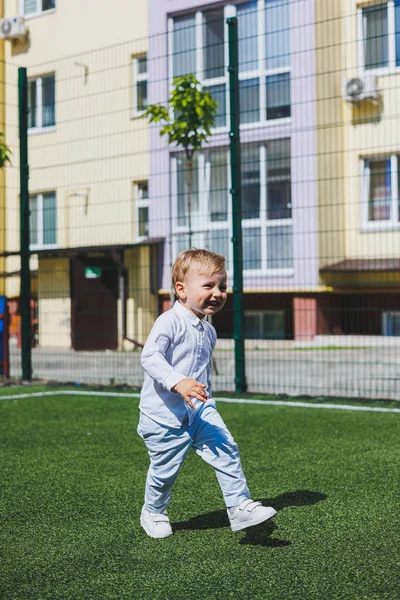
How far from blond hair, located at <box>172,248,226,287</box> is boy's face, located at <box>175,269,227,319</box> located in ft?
0.05

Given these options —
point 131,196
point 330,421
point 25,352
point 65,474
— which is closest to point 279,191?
point 131,196

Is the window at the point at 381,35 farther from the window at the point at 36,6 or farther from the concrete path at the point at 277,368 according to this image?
the window at the point at 36,6

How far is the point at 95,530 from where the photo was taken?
139 inches

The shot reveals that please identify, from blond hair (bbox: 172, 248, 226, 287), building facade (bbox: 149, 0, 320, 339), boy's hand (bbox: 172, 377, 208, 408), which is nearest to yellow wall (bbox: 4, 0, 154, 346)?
building facade (bbox: 149, 0, 320, 339)

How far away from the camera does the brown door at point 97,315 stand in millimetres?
10164

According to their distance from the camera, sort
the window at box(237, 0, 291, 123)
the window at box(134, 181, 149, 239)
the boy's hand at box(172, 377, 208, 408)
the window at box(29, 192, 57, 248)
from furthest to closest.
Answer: the window at box(237, 0, 291, 123) → the window at box(29, 192, 57, 248) → the window at box(134, 181, 149, 239) → the boy's hand at box(172, 377, 208, 408)

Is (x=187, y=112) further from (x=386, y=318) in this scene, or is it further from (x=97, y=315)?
(x=386, y=318)

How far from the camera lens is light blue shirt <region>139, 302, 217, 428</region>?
3.48 metres

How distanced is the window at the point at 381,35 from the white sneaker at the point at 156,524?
527cm

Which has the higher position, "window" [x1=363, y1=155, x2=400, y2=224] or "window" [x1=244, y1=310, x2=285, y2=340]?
"window" [x1=363, y1=155, x2=400, y2=224]

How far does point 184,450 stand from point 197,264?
73 centimetres

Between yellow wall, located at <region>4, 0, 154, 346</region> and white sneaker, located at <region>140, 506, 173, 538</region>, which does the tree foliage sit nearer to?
yellow wall, located at <region>4, 0, 154, 346</region>

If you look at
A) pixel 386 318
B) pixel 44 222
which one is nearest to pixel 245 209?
pixel 386 318

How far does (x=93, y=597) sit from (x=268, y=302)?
1268cm
